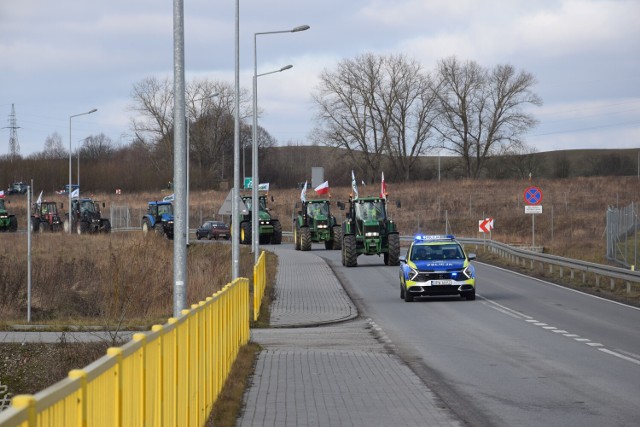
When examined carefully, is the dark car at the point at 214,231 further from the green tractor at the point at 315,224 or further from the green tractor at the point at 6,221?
the green tractor at the point at 315,224

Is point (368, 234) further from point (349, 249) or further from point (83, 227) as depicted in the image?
point (83, 227)

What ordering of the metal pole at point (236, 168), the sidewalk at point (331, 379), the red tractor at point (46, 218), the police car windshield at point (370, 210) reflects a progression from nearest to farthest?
the sidewalk at point (331, 379) → the metal pole at point (236, 168) → the police car windshield at point (370, 210) → the red tractor at point (46, 218)

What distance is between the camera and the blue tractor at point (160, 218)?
209ft

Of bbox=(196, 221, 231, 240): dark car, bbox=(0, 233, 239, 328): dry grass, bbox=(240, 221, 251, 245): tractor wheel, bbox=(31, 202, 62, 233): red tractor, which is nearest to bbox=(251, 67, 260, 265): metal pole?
bbox=(0, 233, 239, 328): dry grass

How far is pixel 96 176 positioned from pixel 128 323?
85958 millimetres

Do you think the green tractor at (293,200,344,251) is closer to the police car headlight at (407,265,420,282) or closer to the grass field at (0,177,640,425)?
the grass field at (0,177,640,425)

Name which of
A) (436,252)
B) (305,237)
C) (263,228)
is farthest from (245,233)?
(436,252)

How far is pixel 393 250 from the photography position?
137 feet

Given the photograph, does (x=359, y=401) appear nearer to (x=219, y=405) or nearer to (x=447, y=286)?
(x=219, y=405)

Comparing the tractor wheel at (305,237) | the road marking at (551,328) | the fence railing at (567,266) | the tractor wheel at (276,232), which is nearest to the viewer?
the road marking at (551,328)

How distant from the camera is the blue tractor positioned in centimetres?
6356

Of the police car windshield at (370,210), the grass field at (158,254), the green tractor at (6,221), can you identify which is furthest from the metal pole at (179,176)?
the green tractor at (6,221)

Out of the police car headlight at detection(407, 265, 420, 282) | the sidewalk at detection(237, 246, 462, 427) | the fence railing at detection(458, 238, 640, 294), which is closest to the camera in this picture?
the sidewalk at detection(237, 246, 462, 427)

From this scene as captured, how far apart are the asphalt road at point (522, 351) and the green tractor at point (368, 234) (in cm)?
951
